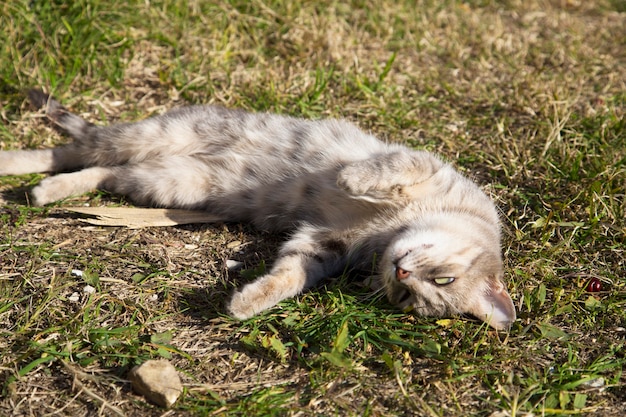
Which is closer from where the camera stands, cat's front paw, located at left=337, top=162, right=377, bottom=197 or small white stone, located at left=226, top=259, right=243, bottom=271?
cat's front paw, located at left=337, top=162, right=377, bottom=197

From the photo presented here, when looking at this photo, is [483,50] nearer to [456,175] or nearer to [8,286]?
[456,175]

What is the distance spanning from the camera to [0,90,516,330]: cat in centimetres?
311

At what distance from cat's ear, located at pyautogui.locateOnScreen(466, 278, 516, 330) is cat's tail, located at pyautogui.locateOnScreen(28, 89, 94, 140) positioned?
9.06 feet

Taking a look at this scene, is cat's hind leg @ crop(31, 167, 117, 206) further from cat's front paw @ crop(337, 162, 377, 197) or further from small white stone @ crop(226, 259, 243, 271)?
cat's front paw @ crop(337, 162, 377, 197)

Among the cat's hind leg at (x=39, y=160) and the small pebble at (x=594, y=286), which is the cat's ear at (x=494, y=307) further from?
the cat's hind leg at (x=39, y=160)

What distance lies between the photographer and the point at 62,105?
448 centimetres

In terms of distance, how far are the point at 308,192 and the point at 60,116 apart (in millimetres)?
1890

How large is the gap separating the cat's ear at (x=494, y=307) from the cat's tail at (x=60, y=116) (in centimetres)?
276

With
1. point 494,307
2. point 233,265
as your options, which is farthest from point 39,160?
point 494,307

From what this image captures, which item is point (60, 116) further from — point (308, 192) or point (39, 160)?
point (308, 192)

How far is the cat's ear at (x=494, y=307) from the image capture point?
3.04 m

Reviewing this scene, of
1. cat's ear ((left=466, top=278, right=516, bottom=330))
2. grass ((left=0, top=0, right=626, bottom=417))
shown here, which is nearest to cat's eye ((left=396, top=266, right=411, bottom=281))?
grass ((left=0, top=0, right=626, bottom=417))

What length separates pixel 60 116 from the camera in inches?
171

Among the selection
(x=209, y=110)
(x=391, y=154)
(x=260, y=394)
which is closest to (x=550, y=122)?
(x=391, y=154)
